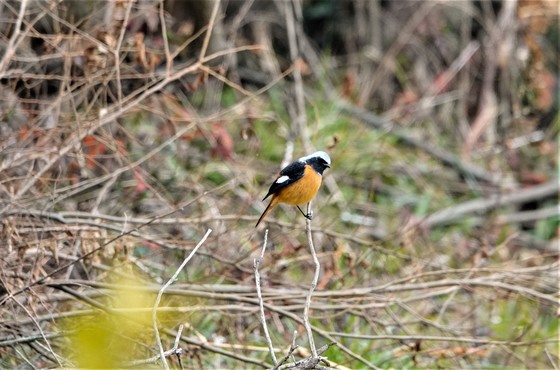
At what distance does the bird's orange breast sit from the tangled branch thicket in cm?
21

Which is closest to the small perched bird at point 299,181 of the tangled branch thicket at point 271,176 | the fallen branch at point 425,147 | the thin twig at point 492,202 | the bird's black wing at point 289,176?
the bird's black wing at point 289,176

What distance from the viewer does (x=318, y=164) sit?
432 centimetres

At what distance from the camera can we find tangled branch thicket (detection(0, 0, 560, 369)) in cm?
429

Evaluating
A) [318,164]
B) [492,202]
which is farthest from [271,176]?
[492,202]

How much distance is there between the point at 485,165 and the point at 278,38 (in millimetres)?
2394

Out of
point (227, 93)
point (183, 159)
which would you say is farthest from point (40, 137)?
point (227, 93)

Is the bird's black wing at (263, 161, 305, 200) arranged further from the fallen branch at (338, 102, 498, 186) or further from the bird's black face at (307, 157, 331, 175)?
the fallen branch at (338, 102, 498, 186)

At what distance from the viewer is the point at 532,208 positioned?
27.7 feet

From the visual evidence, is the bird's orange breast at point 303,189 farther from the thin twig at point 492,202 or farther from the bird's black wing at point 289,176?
the thin twig at point 492,202

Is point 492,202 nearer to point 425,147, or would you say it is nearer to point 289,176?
point 425,147

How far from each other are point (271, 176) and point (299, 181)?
99cm

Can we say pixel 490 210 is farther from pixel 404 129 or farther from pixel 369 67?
pixel 369 67

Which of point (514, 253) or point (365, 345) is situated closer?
point (365, 345)

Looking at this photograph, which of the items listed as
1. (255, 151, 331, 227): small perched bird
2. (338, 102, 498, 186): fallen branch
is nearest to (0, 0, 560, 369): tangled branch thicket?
(338, 102, 498, 186): fallen branch
